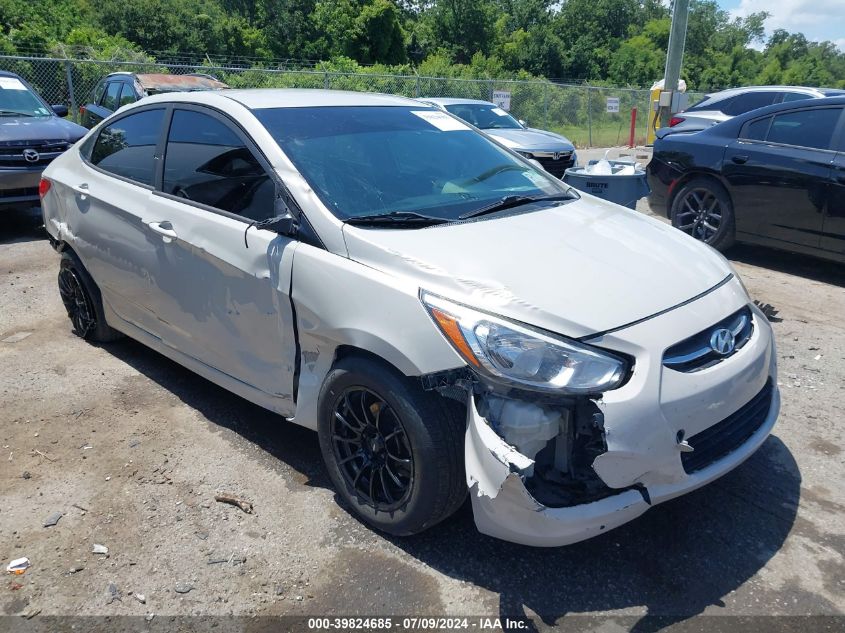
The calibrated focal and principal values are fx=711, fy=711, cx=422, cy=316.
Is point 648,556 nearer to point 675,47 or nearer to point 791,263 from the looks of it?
point 791,263

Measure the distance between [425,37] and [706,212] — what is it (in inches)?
1852

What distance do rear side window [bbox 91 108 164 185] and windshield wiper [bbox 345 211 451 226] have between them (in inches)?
66.1

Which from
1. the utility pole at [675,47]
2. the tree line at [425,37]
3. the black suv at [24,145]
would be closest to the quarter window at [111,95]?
the black suv at [24,145]

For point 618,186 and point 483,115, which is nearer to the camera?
point 618,186

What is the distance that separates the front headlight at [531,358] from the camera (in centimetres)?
244

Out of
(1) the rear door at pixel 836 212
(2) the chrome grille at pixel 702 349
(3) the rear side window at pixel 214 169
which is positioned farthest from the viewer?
(1) the rear door at pixel 836 212

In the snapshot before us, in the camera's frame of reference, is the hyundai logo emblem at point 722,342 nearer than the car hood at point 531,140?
Yes

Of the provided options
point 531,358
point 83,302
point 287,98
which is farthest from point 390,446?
point 83,302

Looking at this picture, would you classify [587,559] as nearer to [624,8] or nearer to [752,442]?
[752,442]

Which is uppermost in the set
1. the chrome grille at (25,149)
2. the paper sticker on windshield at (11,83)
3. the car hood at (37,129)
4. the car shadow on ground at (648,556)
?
the paper sticker on windshield at (11,83)

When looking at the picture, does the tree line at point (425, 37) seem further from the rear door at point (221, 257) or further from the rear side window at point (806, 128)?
the rear door at point (221, 257)

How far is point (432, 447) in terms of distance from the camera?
2.65 meters

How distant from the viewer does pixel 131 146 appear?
4.43 metres

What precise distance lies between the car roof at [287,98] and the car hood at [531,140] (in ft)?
27.0
